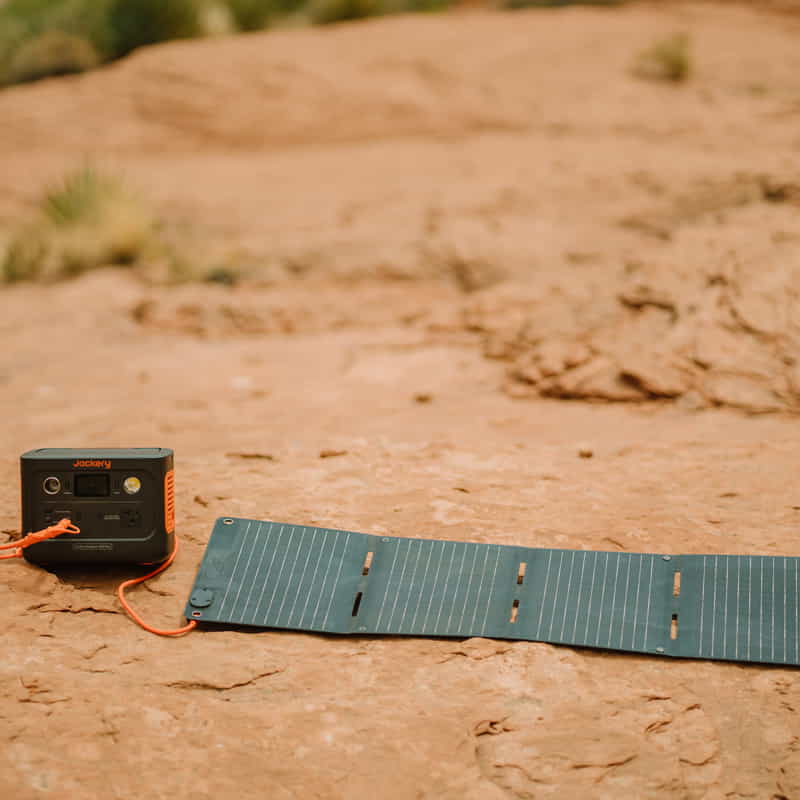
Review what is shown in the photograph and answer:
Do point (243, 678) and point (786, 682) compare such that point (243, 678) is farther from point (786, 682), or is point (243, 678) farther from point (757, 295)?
point (757, 295)

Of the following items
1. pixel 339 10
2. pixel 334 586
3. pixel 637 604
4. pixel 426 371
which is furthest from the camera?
pixel 339 10

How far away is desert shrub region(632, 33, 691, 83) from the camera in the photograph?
32.0 feet

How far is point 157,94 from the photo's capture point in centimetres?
1012

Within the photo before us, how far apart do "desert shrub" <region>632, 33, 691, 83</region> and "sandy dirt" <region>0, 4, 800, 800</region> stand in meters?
0.21

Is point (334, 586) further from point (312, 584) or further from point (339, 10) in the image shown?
point (339, 10)

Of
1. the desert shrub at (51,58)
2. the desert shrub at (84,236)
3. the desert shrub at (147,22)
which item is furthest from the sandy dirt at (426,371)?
the desert shrub at (147,22)

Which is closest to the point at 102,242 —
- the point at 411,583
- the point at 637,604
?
the point at 411,583

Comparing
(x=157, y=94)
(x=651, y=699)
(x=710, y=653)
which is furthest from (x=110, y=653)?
(x=157, y=94)

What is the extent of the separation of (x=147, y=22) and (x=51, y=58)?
1337mm

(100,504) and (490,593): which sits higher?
(100,504)

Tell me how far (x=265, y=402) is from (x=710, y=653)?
294cm

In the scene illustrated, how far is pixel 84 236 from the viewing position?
812cm

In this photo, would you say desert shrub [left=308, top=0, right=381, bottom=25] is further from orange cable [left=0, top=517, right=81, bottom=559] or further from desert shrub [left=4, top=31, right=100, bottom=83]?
orange cable [left=0, top=517, right=81, bottom=559]

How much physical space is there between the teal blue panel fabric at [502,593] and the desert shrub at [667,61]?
832 centimetres
